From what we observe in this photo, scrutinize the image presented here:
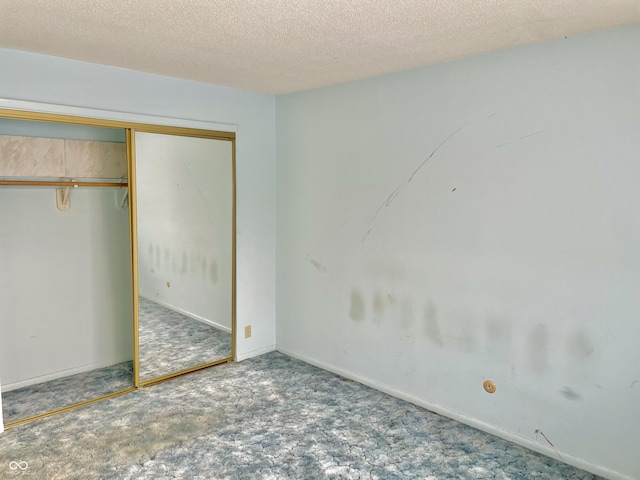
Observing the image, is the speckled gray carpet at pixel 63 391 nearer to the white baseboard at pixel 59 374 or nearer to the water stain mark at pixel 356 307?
the white baseboard at pixel 59 374

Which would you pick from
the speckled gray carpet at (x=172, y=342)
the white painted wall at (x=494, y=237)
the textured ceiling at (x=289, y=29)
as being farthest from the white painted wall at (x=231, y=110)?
the white painted wall at (x=494, y=237)

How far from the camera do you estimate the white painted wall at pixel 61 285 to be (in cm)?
342

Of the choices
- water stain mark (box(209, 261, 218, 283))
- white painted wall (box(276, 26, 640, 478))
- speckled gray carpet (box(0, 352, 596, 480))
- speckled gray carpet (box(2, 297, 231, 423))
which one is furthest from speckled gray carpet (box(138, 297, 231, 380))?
white painted wall (box(276, 26, 640, 478))

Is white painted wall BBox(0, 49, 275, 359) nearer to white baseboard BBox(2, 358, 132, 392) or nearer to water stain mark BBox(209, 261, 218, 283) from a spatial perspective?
water stain mark BBox(209, 261, 218, 283)

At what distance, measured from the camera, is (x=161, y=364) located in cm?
370

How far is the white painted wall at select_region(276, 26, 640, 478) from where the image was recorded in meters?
2.37

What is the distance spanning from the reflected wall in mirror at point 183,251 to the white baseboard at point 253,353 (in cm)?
8

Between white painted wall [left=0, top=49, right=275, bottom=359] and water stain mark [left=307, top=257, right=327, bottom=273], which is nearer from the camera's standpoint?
white painted wall [left=0, top=49, right=275, bottom=359]

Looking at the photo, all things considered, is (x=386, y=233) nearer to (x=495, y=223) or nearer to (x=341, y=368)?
(x=495, y=223)

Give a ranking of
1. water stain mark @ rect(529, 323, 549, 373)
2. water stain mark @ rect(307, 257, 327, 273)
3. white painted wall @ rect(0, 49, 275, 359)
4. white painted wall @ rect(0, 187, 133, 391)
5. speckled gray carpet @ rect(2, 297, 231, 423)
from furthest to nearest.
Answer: water stain mark @ rect(307, 257, 327, 273) → white painted wall @ rect(0, 187, 133, 391) → speckled gray carpet @ rect(2, 297, 231, 423) → white painted wall @ rect(0, 49, 275, 359) → water stain mark @ rect(529, 323, 549, 373)

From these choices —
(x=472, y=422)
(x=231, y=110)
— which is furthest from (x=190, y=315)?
(x=472, y=422)

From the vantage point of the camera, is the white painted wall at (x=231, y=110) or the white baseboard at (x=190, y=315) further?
the white baseboard at (x=190, y=315)

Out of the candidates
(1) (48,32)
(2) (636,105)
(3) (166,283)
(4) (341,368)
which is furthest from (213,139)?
(2) (636,105)

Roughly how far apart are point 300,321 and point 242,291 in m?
0.56
